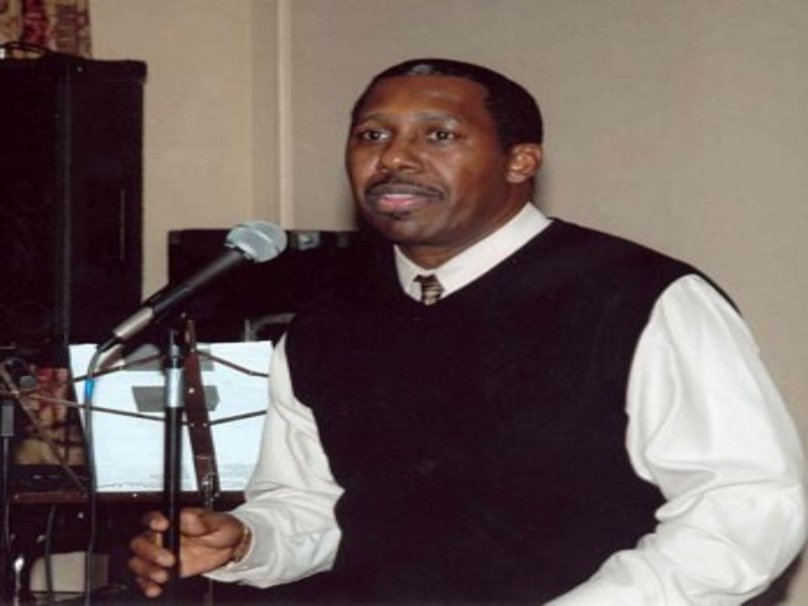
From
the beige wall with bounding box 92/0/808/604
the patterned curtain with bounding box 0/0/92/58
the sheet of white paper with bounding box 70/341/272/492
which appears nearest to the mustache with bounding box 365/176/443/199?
the sheet of white paper with bounding box 70/341/272/492

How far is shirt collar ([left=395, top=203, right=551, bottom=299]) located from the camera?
275 cm

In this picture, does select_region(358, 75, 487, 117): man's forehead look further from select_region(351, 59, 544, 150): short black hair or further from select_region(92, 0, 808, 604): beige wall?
select_region(92, 0, 808, 604): beige wall

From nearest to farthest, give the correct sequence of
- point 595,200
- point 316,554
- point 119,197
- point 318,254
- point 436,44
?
point 316,554, point 318,254, point 119,197, point 595,200, point 436,44

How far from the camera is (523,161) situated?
2760 mm

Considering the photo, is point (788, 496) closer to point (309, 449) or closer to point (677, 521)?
point (677, 521)

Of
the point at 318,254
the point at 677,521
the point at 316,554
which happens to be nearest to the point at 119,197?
the point at 318,254

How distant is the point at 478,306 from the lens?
108 inches

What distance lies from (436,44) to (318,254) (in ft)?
4.57

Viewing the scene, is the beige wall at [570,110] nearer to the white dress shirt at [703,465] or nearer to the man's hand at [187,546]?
the white dress shirt at [703,465]

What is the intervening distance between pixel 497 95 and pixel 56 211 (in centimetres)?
172

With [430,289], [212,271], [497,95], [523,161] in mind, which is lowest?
[430,289]

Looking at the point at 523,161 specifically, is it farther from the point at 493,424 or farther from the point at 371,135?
the point at 493,424

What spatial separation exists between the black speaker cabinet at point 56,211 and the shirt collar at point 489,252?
A: 4.83ft

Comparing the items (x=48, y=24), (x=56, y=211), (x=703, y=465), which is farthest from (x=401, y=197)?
(x=48, y=24)
